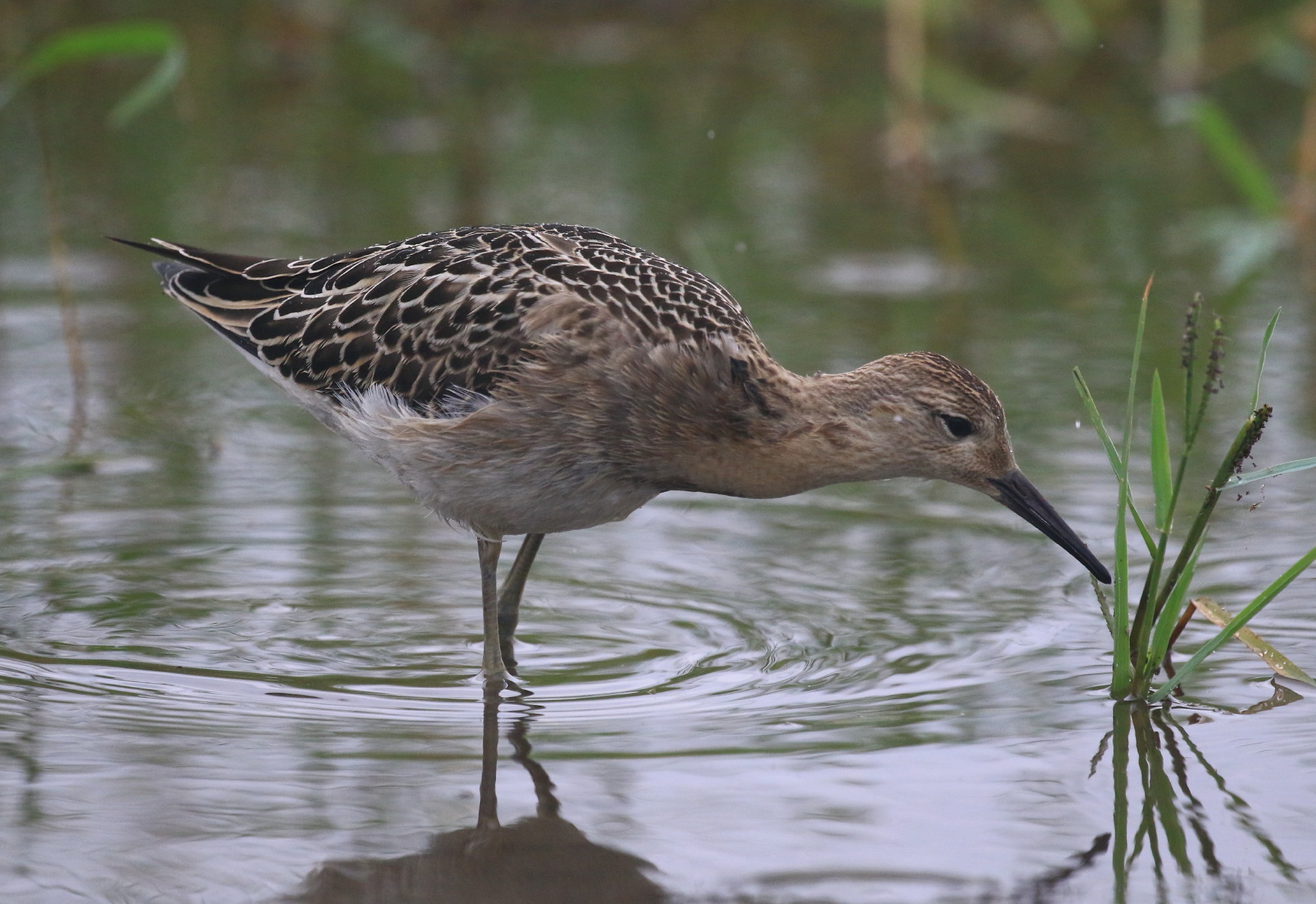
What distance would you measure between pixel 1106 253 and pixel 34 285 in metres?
6.55

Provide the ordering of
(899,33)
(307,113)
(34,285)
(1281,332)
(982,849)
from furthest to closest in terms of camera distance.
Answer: (307,113) < (899,33) < (34,285) < (1281,332) < (982,849)

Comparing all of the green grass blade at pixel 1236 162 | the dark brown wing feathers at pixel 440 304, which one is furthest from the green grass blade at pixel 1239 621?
the green grass blade at pixel 1236 162

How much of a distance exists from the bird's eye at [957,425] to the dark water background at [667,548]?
0.73m

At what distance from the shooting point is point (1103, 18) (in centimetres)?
1511

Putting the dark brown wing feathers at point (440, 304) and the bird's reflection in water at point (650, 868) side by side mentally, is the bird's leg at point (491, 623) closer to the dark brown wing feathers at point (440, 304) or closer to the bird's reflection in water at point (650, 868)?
the dark brown wing feathers at point (440, 304)

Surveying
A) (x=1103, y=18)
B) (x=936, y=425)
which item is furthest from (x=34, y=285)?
(x=1103, y=18)

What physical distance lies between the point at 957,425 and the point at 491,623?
1729 millimetres

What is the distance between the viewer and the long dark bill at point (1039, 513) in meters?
5.98

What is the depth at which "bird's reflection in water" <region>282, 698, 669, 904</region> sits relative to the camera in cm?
439

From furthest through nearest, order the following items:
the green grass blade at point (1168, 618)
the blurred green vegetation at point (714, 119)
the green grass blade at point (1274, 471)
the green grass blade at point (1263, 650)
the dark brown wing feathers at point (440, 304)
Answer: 1. the blurred green vegetation at point (714, 119)
2. the dark brown wing feathers at point (440, 304)
3. the green grass blade at point (1263, 650)
4. the green grass blade at point (1168, 618)
5. the green grass blade at point (1274, 471)

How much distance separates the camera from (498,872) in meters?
4.54

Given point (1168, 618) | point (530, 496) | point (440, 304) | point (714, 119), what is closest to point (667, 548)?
point (530, 496)

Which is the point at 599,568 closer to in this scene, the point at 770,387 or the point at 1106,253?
the point at 770,387

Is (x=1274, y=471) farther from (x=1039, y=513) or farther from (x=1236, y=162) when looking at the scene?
(x=1236, y=162)
